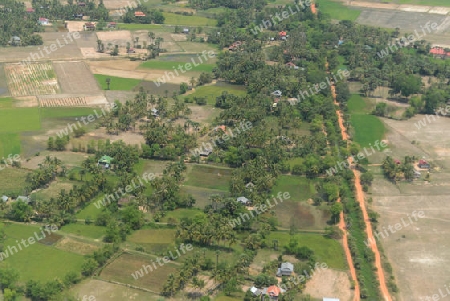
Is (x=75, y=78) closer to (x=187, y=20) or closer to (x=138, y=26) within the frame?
(x=138, y=26)

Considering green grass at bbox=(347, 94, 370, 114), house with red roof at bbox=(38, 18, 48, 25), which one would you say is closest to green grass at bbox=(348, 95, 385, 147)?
green grass at bbox=(347, 94, 370, 114)

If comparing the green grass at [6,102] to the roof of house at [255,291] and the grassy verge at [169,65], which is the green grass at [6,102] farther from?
the roof of house at [255,291]

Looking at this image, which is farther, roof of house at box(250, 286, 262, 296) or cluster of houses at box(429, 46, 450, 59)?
cluster of houses at box(429, 46, 450, 59)

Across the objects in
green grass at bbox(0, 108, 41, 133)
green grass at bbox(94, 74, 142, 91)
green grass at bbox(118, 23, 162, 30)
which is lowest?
green grass at bbox(0, 108, 41, 133)

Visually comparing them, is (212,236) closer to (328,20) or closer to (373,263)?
(373,263)

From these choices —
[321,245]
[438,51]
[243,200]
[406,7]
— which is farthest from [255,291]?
[406,7]

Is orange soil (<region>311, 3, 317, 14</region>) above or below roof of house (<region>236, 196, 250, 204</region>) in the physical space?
above

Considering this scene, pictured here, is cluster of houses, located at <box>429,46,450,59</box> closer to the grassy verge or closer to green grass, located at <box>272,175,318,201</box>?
the grassy verge

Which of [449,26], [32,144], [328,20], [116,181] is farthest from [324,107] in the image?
[449,26]
